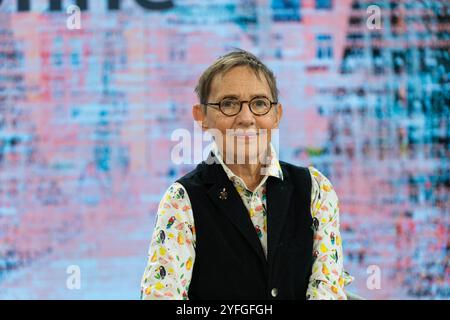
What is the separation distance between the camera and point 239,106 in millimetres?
1601

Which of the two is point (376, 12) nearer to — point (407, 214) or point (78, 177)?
point (407, 214)

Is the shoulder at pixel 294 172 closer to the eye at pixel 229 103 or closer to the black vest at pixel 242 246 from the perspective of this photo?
the black vest at pixel 242 246

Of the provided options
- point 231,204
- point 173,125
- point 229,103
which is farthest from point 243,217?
point 173,125

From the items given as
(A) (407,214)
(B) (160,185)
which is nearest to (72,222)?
(B) (160,185)

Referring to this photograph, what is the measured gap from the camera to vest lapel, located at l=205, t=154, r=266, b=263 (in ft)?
5.12

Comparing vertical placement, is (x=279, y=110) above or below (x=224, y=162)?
above

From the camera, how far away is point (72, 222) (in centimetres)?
328

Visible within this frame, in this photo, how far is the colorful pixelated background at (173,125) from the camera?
328 centimetres

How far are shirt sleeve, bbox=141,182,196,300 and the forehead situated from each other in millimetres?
231

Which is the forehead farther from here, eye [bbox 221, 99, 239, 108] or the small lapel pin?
the small lapel pin

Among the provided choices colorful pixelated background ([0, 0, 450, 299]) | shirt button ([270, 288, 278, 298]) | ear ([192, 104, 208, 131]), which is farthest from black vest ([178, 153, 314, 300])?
colorful pixelated background ([0, 0, 450, 299])

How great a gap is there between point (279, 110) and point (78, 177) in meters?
1.75

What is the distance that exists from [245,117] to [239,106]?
3cm
